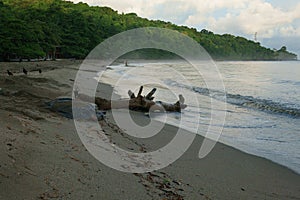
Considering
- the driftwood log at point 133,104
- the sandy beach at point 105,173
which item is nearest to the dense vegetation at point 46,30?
the driftwood log at point 133,104

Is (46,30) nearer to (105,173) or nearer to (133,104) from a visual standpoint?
(133,104)

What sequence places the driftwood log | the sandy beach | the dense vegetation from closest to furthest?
the sandy beach, the driftwood log, the dense vegetation

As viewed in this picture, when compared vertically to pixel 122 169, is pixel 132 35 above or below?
above

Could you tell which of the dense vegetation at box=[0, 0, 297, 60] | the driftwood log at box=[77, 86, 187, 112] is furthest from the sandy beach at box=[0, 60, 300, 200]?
the dense vegetation at box=[0, 0, 297, 60]

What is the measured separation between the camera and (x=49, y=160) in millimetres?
3975

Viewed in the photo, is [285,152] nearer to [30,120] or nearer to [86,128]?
[86,128]

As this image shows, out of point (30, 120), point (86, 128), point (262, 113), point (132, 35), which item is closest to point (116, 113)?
point (86, 128)

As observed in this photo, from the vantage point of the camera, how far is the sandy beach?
3.35 metres

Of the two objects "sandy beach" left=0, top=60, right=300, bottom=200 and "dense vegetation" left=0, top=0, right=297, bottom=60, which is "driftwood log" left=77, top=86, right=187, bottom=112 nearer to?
"sandy beach" left=0, top=60, right=300, bottom=200

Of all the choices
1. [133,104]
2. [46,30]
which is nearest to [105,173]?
[133,104]

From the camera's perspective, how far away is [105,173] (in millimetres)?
4004

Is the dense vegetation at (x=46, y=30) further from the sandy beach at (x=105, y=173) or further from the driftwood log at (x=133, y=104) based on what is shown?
the sandy beach at (x=105, y=173)

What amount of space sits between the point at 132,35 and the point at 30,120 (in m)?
76.4

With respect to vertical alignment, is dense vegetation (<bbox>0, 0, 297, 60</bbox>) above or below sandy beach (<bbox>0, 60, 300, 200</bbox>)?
above
